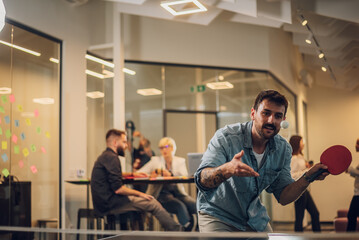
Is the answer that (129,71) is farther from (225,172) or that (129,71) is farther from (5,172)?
(225,172)

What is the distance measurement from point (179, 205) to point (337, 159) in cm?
418

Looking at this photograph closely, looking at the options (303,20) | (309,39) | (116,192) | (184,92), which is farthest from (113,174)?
(309,39)

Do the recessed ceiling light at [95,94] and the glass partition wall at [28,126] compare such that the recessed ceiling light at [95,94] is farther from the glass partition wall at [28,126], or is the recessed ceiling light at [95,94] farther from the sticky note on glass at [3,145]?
the sticky note on glass at [3,145]

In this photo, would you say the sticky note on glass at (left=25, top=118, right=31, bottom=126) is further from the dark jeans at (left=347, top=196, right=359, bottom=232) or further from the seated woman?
the dark jeans at (left=347, top=196, right=359, bottom=232)

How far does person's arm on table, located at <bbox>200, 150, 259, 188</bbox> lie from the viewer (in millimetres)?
1814

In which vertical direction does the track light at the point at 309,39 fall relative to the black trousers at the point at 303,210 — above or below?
above

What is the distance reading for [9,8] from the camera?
5.48 m

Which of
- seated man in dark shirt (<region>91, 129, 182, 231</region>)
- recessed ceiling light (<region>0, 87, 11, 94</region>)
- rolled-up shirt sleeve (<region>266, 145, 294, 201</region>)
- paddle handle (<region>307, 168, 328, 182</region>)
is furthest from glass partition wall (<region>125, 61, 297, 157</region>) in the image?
paddle handle (<region>307, 168, 328, 182</region>)

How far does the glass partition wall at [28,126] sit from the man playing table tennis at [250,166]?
3.61 metres

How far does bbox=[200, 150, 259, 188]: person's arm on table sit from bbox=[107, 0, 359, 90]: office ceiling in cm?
404

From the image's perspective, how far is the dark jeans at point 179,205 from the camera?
240 inches

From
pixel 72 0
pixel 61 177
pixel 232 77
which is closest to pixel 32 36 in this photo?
pixel 72 0

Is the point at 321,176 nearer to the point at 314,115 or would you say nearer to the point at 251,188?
the point at 251,188

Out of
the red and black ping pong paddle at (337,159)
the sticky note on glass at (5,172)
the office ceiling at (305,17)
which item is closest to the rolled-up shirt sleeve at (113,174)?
the sticky note on glass at (5,172)
